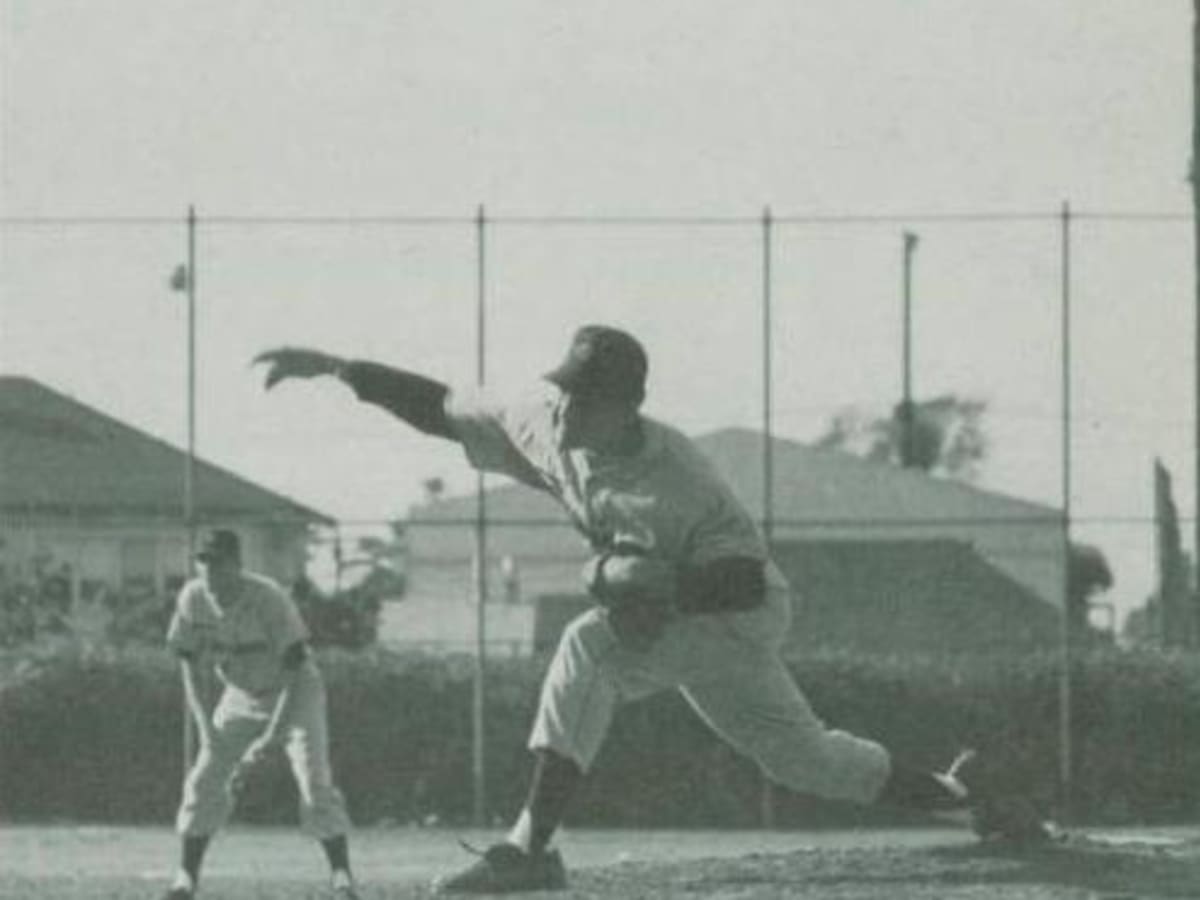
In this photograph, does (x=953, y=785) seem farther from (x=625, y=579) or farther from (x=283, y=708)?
(x=283, y=708)

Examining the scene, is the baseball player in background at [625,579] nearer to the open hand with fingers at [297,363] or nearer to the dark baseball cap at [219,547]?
the open hand with fingers at [297,363]

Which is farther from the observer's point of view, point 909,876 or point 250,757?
point 250,757

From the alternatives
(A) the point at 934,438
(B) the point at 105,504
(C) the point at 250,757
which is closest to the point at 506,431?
(C) the point at 250,757

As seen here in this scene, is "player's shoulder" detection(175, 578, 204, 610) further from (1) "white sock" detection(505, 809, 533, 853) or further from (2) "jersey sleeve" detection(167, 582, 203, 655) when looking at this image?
(1) "white sock" detection(505, 809, 533, 853)

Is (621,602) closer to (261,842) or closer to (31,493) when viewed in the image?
(261,842)

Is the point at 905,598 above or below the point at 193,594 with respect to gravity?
below

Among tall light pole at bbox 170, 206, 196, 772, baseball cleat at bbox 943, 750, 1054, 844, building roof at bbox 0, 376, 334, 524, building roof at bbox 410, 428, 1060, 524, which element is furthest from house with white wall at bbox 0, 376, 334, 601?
building roof at bbox 410, 428, 1060, 524
